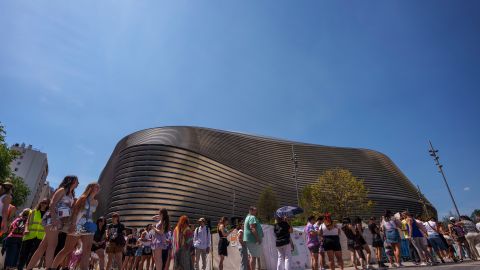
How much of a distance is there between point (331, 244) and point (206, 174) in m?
73.4

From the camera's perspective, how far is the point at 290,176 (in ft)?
322

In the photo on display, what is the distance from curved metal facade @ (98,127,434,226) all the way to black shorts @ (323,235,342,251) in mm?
64580

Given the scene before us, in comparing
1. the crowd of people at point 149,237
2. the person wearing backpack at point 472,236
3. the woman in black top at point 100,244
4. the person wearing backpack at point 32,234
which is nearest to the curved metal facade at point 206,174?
the crowd of people at point 149,237

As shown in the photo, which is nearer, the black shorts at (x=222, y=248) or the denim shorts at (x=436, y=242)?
the black shorts at (x=222, y=248)

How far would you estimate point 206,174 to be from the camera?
79.8 metres

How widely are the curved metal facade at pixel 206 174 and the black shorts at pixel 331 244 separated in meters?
64.6

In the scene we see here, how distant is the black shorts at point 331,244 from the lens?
796 cm

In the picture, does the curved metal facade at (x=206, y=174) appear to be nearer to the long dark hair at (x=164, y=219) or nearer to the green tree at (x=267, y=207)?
the green tree at (x=267, y=207)

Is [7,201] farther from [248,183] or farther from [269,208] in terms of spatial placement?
[248,183]

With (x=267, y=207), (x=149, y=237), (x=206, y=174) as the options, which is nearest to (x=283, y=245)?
(x=149, y=237)

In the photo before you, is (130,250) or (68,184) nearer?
(68,184)

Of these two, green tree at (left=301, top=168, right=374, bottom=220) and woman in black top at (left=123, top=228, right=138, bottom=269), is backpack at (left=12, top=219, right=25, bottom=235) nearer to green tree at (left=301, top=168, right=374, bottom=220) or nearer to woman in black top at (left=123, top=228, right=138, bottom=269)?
woman in black top at (left=123, top=228, right=138, bottom=269)

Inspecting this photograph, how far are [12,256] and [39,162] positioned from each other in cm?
9586

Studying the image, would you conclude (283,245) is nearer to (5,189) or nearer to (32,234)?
(32,234)
